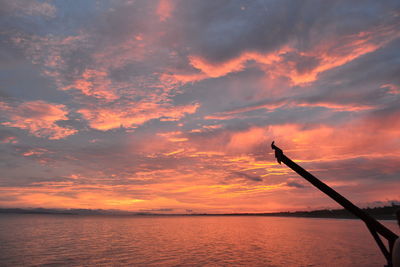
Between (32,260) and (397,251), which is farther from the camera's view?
(32,260)

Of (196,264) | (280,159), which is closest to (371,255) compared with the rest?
(196,264)

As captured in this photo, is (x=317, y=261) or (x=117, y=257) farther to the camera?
(x=117, y=257)

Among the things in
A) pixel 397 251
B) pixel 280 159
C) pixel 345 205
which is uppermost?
pixel 280 159

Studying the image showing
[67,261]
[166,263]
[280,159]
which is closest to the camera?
[280,159]

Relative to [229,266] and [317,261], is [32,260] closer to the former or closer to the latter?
[229,266]

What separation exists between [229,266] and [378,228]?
20.8 meters

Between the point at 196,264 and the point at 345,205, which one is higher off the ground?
the point at 345,205

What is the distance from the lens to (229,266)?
2917cm

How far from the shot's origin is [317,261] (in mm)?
32406

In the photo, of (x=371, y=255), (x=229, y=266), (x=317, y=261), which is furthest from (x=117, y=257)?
(x=371, y=255)

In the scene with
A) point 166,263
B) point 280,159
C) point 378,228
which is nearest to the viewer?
point 378,228

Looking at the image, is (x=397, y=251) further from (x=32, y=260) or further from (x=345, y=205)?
(x=32, y=260)

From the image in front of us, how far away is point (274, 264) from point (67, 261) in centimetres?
2478

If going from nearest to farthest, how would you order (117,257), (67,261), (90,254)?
1. (67,261)
2. (117,257)
3. (90,254)
